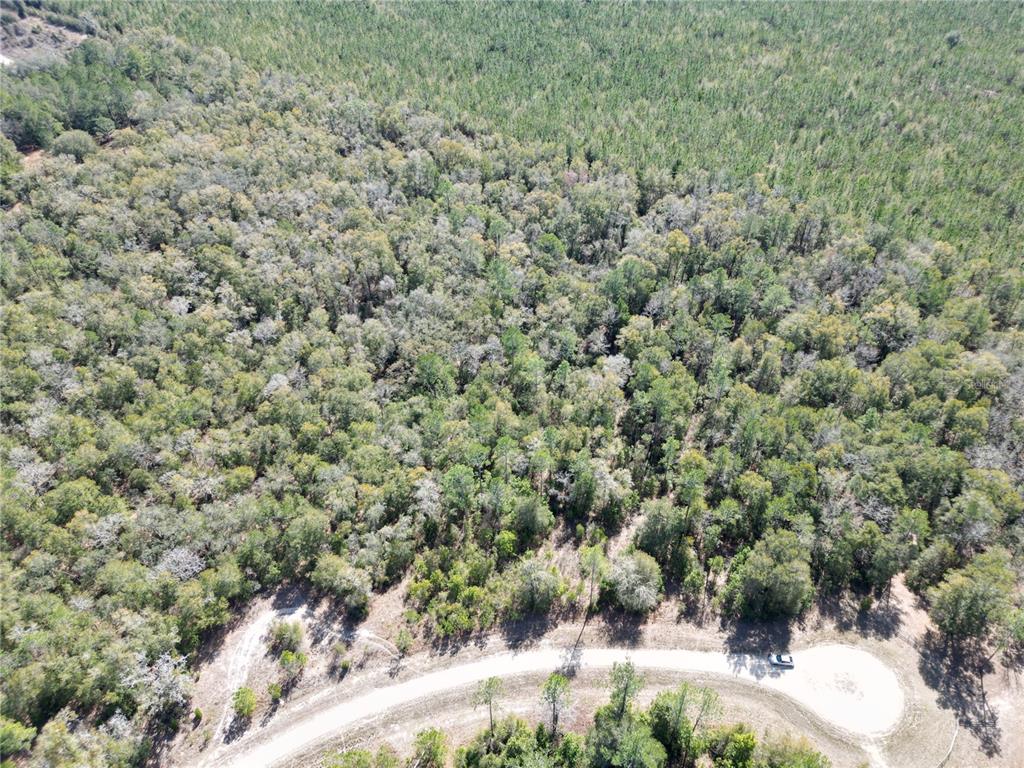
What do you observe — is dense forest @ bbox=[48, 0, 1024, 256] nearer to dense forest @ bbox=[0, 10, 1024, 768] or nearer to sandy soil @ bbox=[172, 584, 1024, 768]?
dense forest @ bbox=[0, 10, 1024, 768]

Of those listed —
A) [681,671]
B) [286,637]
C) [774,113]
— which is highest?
[774,113]

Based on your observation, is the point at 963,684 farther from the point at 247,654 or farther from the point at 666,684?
the point at 247,654

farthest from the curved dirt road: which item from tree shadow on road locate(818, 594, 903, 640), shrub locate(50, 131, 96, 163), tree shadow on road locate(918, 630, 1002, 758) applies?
shrub locate(50, 131, 96, 163)

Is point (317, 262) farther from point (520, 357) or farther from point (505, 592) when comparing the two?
point (505, 592)

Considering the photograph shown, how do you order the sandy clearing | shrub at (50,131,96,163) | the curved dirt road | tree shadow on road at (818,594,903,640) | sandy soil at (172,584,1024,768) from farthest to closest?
shrub at (50,131,96,163) < tree shadow on road at (818,594,903,640) < the sandy clearing < the curved dirt road < sandy soil at (172,584,1024,768)

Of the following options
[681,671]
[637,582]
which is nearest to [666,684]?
[681,671]

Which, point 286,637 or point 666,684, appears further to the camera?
point 286,637
